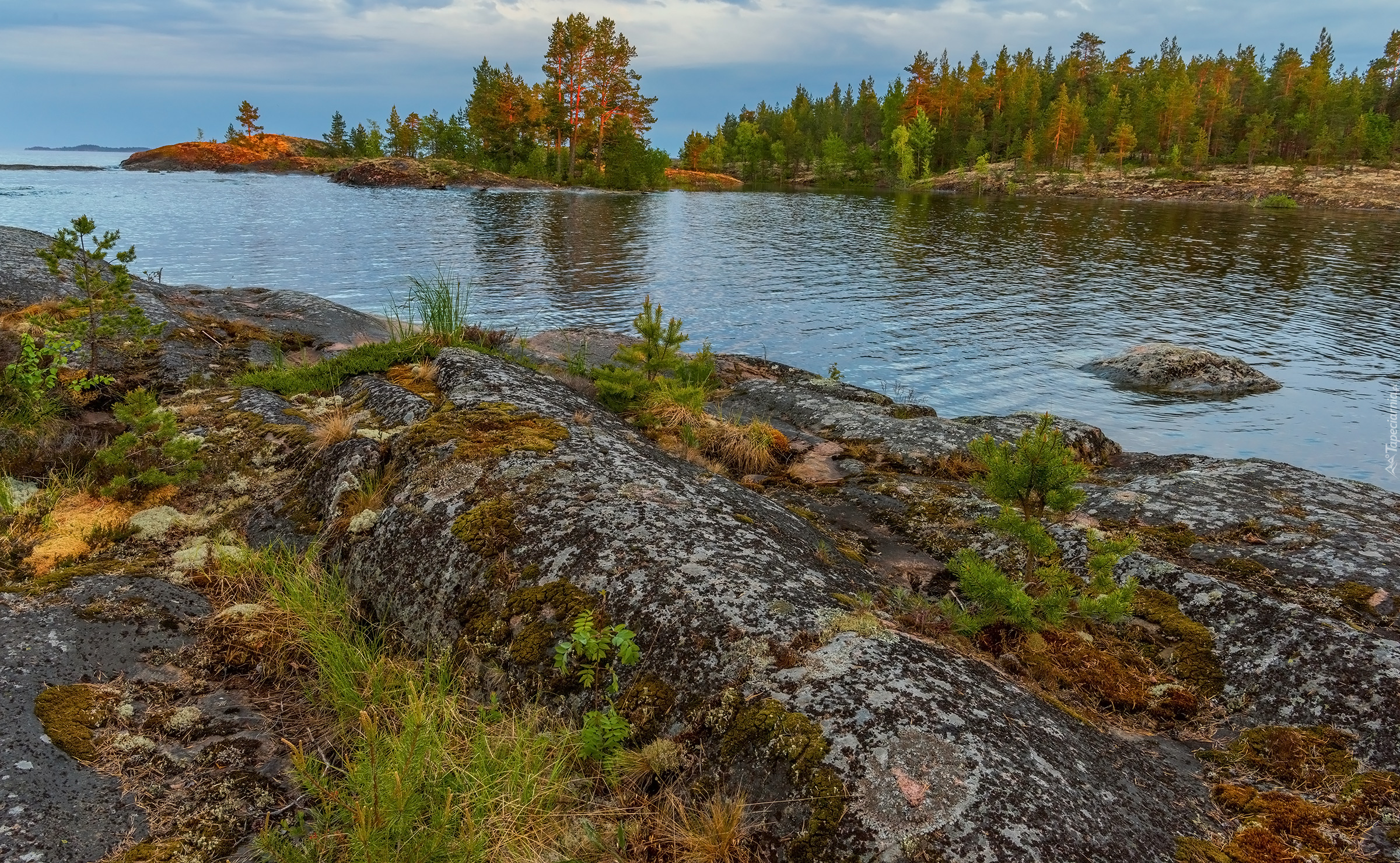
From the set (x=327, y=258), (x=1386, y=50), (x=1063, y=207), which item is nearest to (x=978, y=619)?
(x=327, y=258)

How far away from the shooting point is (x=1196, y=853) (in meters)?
2.84

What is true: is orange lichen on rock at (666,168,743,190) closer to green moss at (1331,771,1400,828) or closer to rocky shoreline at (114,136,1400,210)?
rocky shoreline at (114,136,1400,210)

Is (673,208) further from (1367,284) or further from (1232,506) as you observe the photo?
(1232,506)

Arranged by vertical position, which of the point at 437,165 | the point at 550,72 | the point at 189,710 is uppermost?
the point at 550,72

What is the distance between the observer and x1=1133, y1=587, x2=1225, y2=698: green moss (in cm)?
441

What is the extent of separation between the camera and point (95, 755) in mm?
3039

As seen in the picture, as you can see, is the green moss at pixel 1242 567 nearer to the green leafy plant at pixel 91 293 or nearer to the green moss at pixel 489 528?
the green moss at pixel 489 528

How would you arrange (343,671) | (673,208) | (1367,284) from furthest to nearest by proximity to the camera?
(673,208) < (1367,284) < (343,671)

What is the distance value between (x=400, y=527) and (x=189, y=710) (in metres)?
1.57

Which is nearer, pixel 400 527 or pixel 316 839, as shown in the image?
pixel 316 839

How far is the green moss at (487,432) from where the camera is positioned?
5.36 m

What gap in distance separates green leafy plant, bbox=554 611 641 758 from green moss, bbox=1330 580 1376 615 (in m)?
4.91

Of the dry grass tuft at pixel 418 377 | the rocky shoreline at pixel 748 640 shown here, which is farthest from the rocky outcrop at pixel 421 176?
the rocky shoreline at pixel 748 640

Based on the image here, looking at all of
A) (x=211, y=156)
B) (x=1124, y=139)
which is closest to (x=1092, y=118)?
(x=1124, y=139)
